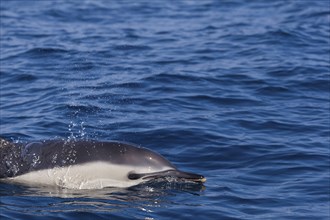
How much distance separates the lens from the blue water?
10.9 meters

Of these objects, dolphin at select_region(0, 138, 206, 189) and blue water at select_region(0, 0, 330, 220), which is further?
dolphin at select_region(0, 138, 206, 189)

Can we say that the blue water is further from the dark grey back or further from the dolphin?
the dark grey back

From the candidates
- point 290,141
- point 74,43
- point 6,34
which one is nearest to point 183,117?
point 290,141

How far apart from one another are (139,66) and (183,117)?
3.95 m

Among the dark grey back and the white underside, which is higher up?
the dark grey back

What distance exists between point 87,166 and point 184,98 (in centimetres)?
553

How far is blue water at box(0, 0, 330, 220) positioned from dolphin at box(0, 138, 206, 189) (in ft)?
0.58

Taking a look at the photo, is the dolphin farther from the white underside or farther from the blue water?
the blue water

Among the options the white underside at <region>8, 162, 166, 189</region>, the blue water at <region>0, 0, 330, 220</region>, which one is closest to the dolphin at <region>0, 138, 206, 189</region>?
the white underside at <region>8, 162, 166, 189</region>

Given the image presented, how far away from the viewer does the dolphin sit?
11.0 m

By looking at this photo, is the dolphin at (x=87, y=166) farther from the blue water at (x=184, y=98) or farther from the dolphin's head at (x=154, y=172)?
the blue water at (x=184, y=98)

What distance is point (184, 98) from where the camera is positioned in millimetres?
16266

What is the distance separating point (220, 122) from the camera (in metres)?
14.7

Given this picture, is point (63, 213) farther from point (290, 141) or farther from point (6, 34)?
point (6, 34)
